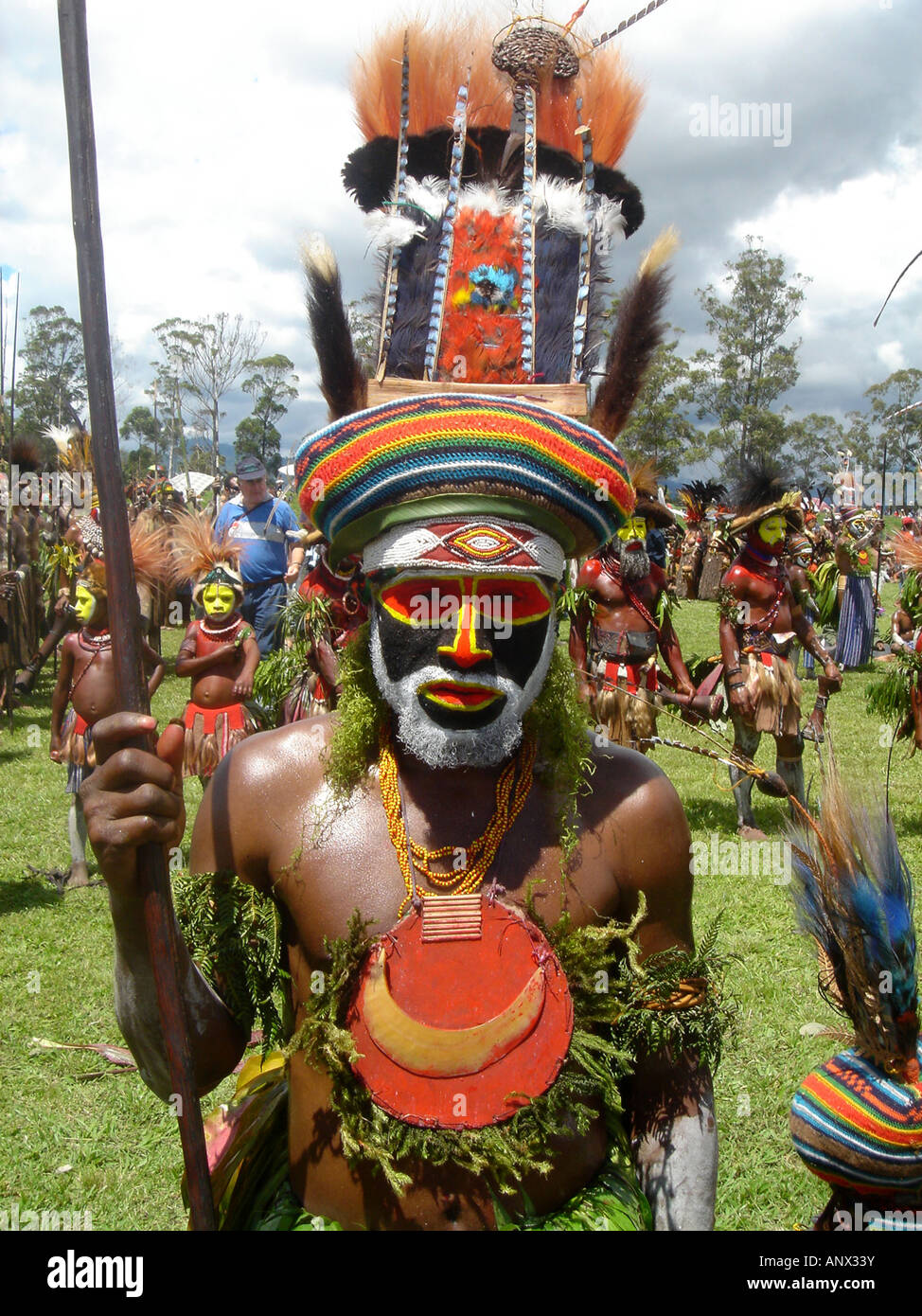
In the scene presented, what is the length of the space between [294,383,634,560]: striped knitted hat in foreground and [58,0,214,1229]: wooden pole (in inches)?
25.4

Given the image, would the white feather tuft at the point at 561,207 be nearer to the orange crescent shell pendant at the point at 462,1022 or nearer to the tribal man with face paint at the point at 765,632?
the orange crescent shell pendant at the point at 462,1022

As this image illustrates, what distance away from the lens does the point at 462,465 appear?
6.50 feet

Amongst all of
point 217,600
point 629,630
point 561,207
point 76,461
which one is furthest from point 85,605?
point 76,461

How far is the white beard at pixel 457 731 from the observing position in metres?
2.03

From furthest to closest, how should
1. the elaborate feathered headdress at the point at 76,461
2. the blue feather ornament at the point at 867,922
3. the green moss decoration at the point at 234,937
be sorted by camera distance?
the elaborate feathered headdress at the point at 76,461 → the blue feather ornament at the point at 867,922 → the green moss decoration at the point at 234,937

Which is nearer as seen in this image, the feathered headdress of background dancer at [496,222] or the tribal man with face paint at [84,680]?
the feathered headdress of background dancer at [496,222]

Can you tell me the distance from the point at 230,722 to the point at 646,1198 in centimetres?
512

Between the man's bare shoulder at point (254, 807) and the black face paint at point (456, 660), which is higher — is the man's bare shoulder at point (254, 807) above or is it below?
below

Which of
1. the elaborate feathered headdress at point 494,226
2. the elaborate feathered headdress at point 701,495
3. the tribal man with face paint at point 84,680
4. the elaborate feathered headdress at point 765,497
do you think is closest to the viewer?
the elaborate feathered headdress at point 494,226

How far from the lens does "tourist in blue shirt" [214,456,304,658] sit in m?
8.42

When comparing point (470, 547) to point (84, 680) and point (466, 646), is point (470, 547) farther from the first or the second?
point (84, 680)

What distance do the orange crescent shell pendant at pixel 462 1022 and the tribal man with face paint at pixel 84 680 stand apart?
15.3ft

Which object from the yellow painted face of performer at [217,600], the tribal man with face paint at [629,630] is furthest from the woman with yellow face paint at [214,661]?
the tribal man with face paint at [629,630]

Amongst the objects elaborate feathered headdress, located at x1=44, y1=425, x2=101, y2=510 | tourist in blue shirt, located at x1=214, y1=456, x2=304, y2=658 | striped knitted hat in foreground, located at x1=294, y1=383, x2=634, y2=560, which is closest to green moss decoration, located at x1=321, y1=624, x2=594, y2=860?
striped knitted hat in foreground, located at x1=294, y1=383, x2=634, y2=560
